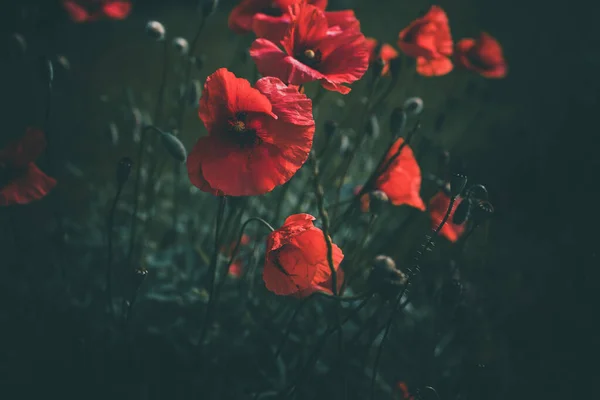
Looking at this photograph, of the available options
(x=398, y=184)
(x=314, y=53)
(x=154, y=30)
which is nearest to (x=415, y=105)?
(x=398, y=184)

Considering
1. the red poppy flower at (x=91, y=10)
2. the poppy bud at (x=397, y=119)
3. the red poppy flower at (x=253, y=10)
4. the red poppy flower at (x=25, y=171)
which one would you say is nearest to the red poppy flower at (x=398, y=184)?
the poppy bud at (x=397, y=119)

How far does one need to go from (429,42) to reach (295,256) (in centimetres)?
77

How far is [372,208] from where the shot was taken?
122 cm

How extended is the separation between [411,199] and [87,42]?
3067 millimetres

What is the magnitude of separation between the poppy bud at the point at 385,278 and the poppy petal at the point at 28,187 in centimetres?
89

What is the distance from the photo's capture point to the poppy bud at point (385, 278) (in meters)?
1.03

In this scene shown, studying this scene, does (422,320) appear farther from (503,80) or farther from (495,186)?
(503,80)

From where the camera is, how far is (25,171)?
54.8 inches

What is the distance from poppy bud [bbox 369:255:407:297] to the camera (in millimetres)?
1028

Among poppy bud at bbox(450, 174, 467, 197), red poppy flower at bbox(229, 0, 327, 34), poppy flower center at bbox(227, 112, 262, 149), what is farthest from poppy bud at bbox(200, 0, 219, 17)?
poppy bud at bbox(450, 174, 467, 197)

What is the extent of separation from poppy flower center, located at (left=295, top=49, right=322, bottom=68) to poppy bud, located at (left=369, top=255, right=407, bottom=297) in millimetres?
529

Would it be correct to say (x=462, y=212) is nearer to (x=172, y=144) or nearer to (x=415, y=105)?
(x=415, y=105)

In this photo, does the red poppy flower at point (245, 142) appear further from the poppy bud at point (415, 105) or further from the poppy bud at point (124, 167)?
the poppy bud at point (415, 105)

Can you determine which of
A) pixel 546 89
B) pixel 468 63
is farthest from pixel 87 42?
pixel 546 89
